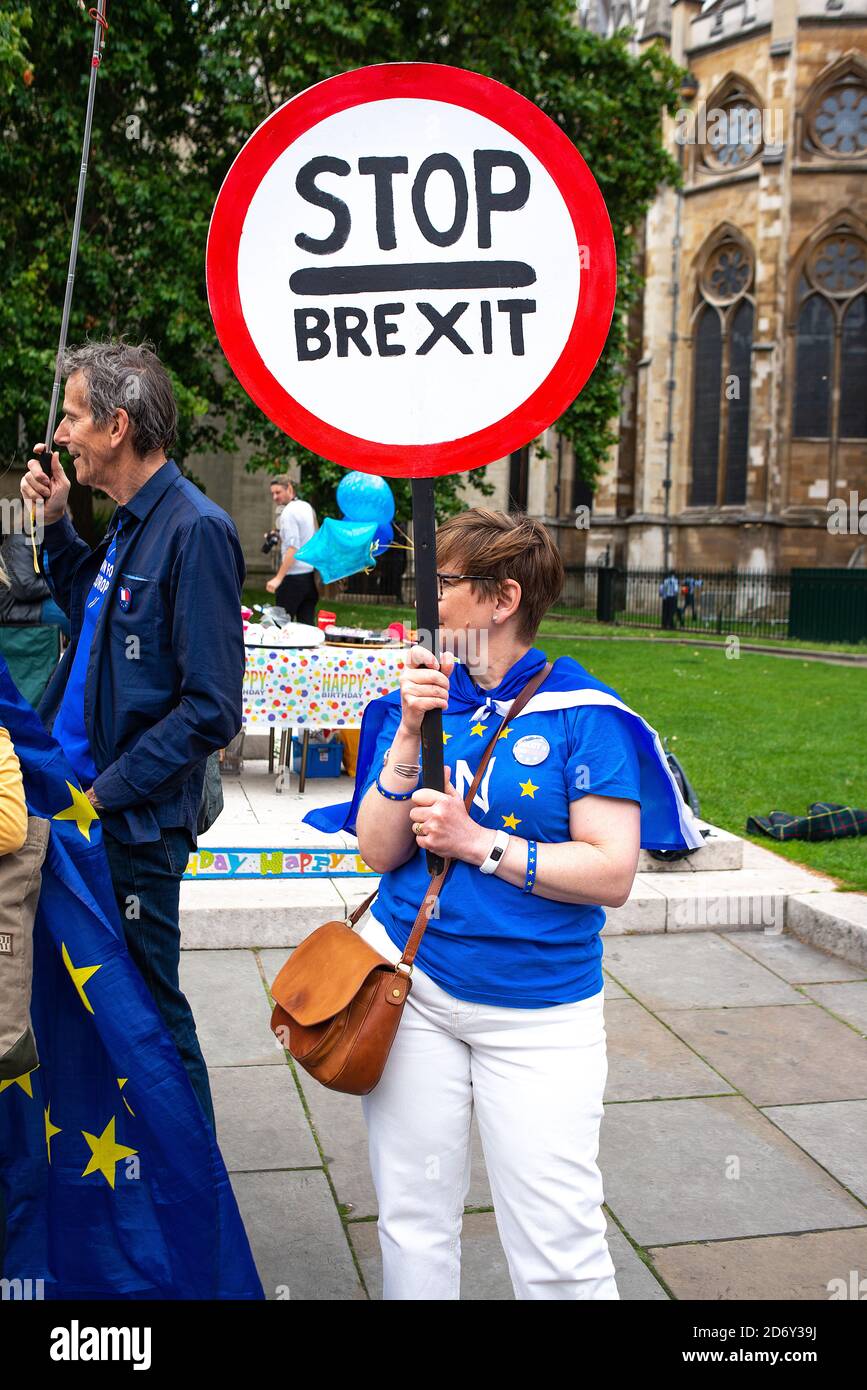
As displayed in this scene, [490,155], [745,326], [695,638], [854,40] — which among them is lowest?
[695,638]

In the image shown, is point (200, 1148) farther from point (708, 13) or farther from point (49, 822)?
point (708, 13)

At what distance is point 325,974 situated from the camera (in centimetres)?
232

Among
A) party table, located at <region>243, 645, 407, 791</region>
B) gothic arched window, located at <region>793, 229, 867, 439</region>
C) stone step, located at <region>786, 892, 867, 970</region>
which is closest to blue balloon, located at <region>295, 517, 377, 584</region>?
party table, located at <region>243, 645, 407, 791</region>

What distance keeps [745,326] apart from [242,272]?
33.9m

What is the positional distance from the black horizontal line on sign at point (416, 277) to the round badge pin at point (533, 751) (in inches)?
29.9

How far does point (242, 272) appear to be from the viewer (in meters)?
2.11

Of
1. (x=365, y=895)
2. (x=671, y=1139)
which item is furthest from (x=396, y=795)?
(x=365, y=895)

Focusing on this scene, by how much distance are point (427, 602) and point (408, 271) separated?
0.53m

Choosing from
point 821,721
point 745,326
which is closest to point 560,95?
point 821,721

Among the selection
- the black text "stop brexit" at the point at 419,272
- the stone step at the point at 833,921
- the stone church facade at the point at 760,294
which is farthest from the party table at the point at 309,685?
the stone church facade at the point at 760,294

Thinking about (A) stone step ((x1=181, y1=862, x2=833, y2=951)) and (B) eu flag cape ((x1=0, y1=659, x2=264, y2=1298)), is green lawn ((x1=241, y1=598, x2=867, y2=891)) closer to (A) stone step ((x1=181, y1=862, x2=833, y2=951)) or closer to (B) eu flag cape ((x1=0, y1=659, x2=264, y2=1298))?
(A) stone step ((x1=181, y1=862, x2=833, y2=951))

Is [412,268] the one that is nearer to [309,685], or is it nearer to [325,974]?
[325,974]

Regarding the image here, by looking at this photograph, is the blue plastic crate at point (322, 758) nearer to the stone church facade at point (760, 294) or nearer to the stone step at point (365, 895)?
the stone step at point (365, 895)

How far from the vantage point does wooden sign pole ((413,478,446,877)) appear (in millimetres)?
2064
